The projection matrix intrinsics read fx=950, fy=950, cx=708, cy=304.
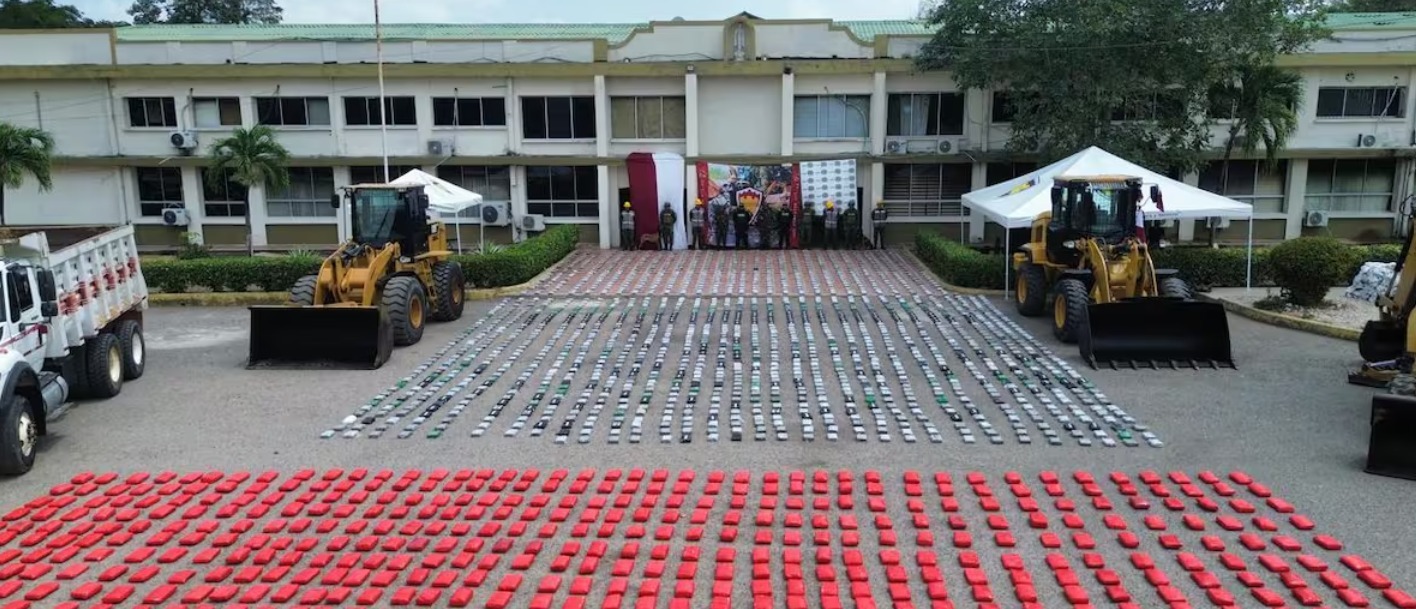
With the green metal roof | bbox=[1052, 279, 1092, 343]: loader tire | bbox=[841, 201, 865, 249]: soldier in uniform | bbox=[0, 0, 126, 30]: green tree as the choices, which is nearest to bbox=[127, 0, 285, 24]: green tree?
bbox=[0, 0, 126, 30]: green tree

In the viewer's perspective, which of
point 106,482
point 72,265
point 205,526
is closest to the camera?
point 205,526

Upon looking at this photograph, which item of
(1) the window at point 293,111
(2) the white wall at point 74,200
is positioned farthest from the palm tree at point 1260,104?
(2) the white wall at point 74,200

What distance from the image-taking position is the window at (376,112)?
25297mm

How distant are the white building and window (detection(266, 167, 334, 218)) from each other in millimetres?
164

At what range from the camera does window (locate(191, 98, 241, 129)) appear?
25484mm

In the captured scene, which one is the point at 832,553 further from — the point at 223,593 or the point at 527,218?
the point at 527,218

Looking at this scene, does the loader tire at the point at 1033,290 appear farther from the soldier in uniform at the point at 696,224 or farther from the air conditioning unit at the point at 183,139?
the air conditioning unit at the point at 183,139

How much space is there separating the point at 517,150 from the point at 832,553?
2070 cm

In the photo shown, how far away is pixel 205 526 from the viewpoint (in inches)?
277

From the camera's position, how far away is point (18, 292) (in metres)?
8.77

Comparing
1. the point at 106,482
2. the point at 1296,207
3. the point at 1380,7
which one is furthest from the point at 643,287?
the point at 1380,7

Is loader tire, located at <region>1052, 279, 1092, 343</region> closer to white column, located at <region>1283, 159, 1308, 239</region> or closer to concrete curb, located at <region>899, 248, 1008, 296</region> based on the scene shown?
concrete curb, located at <region>899, 248, 1008, 296</region>

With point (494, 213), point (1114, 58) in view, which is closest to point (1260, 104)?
point (1114, 58)

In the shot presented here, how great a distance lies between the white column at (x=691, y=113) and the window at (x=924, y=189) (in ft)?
17.0
